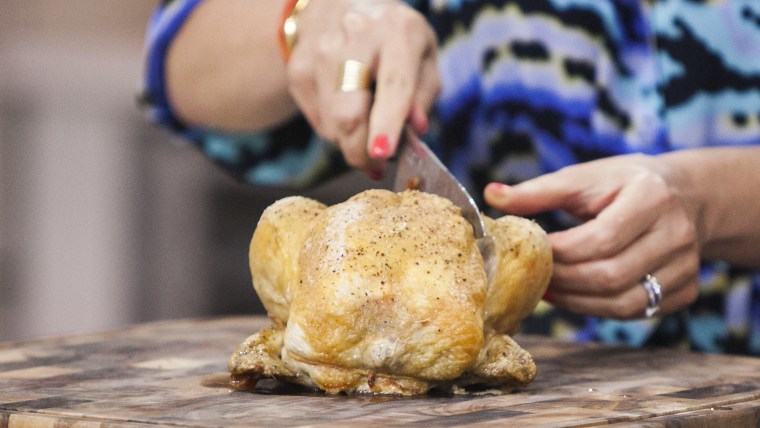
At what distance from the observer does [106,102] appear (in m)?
5.42

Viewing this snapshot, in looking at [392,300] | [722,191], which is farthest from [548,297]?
[392,300]

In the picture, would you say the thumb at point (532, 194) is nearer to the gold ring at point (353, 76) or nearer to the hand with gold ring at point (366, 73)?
the hand with gold ring at point (366, 73)

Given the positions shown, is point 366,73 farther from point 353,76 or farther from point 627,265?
point 627,265

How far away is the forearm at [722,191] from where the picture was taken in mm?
1758

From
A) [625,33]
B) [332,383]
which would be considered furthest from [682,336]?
[332,383]

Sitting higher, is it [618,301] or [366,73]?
[366,73]

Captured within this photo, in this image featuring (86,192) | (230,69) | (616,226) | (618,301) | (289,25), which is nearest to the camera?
(616,226)

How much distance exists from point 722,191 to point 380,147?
59cm

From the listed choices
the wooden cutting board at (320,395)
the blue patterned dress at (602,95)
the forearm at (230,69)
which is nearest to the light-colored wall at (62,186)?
the forearm at (230,69)

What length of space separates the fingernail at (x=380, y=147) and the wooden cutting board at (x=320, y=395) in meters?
0.42

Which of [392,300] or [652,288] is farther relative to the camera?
[652,288]

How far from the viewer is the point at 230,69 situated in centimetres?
233

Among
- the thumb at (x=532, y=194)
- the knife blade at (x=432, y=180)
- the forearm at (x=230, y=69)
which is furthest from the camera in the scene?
the forearm at (x=230, y=69)

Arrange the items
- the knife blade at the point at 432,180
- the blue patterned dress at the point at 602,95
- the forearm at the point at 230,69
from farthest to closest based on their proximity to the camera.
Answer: the forearm at the point at 230,69
the blue patterned dress at the point at 602,95
the knife blade at the point at 432,180
